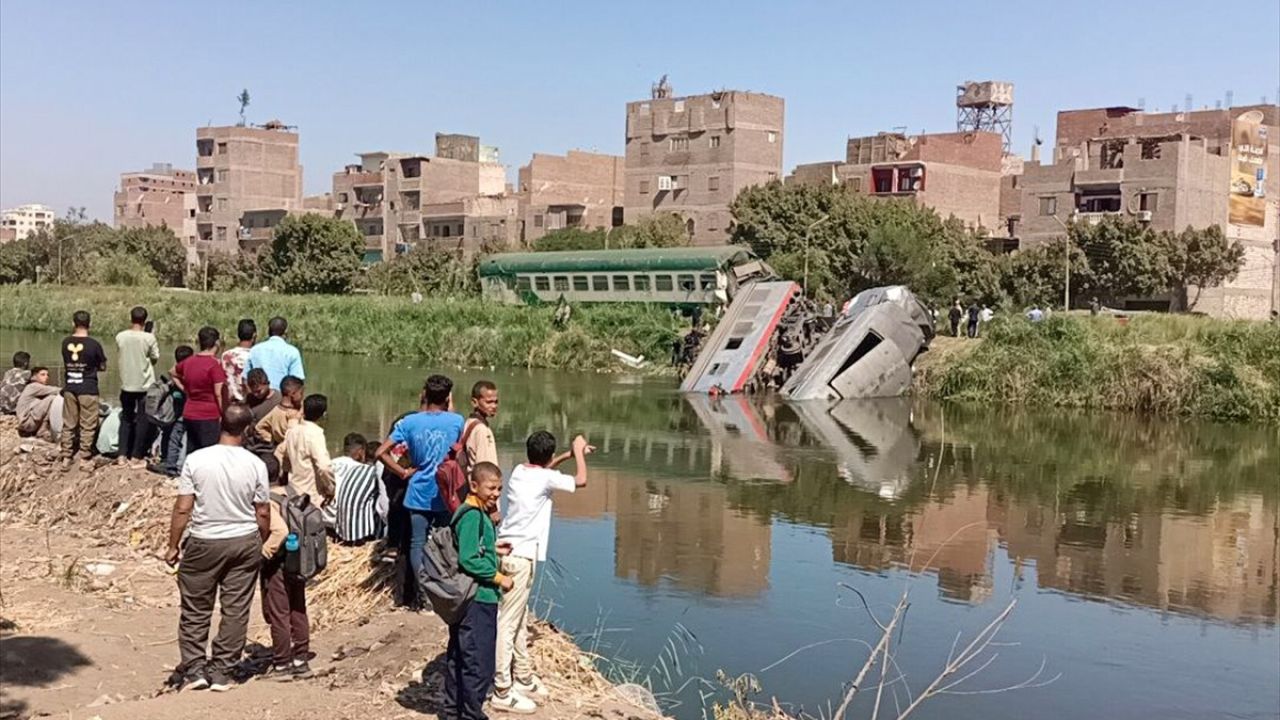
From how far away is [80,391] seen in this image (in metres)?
12.6

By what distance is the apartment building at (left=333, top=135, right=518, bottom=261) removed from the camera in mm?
70938

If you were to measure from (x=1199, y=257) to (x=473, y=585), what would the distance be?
4837 cm

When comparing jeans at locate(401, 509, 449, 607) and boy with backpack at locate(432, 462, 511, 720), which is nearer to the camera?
boy with backpack at locate(432, 462, 511, 720)

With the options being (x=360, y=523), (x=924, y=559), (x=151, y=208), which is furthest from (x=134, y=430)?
(x=151, y=208)

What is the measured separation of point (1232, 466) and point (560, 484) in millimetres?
18312

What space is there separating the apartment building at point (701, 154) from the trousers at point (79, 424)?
170ft

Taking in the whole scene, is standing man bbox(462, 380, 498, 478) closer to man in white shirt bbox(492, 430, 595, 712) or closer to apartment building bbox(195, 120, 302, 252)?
man in white shirt bbox(492, 430, 595, 712)

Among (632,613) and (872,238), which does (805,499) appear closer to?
(632,613)

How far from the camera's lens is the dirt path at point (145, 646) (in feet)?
22.2

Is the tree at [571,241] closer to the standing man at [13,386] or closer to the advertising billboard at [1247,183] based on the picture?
the advertising billboard at [1247,183]

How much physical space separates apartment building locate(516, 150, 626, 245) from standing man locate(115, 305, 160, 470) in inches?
2131

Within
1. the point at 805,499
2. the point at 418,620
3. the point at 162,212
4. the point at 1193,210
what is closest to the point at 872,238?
the point at 1193,210

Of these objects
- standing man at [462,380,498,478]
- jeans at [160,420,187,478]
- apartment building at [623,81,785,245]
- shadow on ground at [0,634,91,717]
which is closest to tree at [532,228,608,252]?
apartment building at [623,81,785,245]

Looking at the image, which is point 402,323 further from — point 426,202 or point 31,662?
point 31,662
